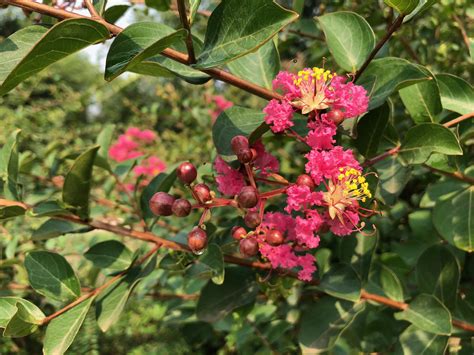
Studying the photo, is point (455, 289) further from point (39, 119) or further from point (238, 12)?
point (39, 119)

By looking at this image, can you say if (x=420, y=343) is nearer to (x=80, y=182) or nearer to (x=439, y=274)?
(x=439, y=274)

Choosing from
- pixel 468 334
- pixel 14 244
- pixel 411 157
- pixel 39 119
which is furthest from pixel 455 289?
pixel 39 119

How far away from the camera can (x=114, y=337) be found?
2.67 m

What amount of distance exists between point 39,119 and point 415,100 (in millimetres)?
3658

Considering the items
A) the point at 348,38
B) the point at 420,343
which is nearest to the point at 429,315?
the point at 420,343

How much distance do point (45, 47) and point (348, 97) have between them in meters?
0.48

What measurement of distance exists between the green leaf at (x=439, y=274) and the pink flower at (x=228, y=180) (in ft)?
1.70

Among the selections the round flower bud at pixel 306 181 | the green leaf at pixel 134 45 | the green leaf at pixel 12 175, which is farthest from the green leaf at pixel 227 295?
the green leaf at pixel 134 45

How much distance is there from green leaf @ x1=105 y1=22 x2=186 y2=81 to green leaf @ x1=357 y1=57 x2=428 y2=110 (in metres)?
0.37

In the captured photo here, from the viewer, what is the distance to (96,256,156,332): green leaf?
893mm

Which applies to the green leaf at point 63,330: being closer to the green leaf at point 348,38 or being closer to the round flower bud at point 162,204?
the round flower bud at point 162,204

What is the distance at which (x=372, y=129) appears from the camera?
0.87 metres

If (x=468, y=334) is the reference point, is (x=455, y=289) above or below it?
above

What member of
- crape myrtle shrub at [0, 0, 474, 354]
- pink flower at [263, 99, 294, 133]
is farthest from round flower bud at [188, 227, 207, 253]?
pink flower at [263, 99, 294, 133]
